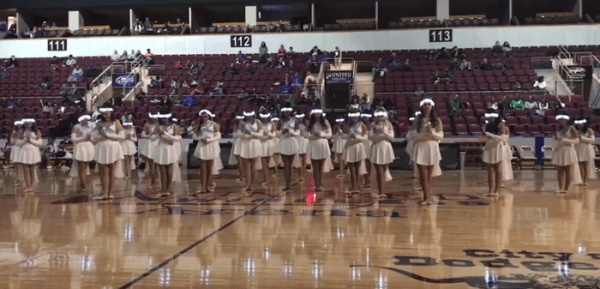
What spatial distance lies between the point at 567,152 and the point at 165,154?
654cm

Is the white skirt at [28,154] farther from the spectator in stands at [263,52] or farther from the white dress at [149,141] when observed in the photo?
the spectator in stands at [263,52]

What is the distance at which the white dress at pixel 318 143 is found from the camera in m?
10.3

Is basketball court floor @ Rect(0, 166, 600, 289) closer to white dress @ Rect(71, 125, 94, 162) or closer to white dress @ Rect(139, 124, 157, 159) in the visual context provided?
white dress @ Rect(71, 125, 94, 162)

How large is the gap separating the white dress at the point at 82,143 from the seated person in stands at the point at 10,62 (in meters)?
19.1

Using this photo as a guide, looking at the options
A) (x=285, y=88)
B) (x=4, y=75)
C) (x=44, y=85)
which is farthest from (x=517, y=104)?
(x=4, y=75)

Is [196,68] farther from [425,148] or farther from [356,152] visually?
[425,148]

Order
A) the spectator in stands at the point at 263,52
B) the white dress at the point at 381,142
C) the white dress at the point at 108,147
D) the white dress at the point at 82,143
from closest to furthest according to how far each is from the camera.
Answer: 1. the white dress at the point at 381,142
2. the white dress at the point at 108,147
3. the white dress at the point at 82,143
4. the spectator in stands at the point at 263,52

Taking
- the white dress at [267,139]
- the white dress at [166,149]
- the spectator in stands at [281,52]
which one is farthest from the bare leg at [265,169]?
the spectator in stands at [281,52]

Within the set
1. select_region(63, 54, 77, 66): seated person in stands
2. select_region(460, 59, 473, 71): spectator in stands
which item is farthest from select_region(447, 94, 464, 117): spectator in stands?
select_region(63, 54, 77, 66): seated person in stands

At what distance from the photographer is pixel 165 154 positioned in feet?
32.9

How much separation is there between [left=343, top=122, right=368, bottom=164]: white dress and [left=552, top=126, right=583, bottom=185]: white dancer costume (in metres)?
3.18

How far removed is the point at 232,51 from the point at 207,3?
8.75ft

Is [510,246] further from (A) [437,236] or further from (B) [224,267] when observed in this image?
(B) [224,267]

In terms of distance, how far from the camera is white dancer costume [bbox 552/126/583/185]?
32.8ft
